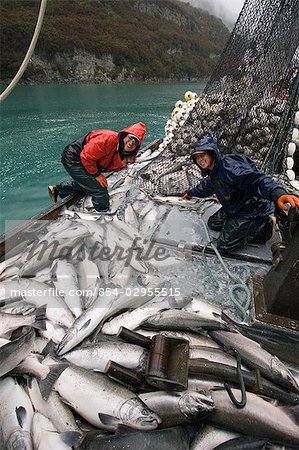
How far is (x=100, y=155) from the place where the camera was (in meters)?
4.26

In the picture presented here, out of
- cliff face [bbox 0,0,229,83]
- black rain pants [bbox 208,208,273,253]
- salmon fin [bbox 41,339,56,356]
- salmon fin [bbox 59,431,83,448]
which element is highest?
cliff face [bbox 0,0,229,83]

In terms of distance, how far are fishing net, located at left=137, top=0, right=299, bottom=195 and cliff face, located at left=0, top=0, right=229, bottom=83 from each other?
39150 millimetres

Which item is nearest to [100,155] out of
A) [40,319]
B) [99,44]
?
[40,319]

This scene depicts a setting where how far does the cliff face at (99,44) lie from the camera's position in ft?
147

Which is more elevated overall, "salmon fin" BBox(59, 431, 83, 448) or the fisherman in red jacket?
the fisherman in red jacket

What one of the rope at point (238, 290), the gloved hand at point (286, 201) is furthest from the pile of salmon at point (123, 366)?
the gloved hand at point (286, 201)

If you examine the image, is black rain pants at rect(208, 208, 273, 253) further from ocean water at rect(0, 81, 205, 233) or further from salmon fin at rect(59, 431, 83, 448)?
ocean water at rect(0, 81, 205, 233)

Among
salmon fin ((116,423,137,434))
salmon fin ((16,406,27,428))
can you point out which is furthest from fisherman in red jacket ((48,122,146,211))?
salmon fin ((116,423,137,434))

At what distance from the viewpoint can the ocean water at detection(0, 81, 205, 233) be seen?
760 centimetres

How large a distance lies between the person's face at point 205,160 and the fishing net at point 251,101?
5.64ft


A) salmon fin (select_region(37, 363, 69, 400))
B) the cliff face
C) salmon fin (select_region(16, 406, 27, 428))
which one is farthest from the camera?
the cliff face

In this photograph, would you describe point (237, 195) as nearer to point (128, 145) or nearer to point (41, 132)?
point (128, 145)

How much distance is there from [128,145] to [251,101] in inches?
123

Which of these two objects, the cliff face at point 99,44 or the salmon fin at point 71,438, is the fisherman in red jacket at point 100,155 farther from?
the cliff face at point 99,44
